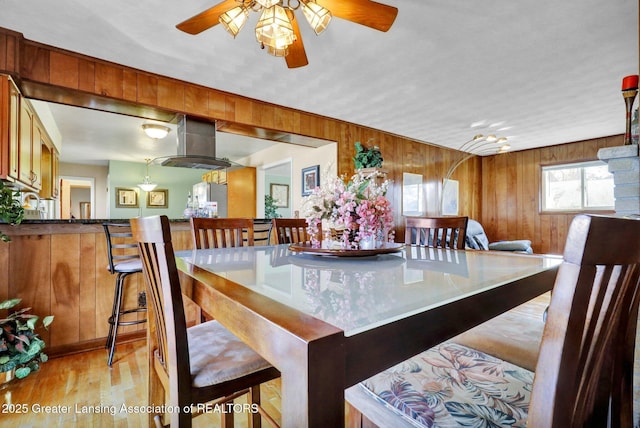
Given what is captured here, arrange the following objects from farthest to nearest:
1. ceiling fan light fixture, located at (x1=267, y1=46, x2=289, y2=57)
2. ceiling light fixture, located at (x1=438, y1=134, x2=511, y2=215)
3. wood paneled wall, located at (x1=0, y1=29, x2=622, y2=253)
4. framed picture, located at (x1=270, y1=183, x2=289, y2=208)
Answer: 1. framed picture, located at (x1=270, y1=183, x2=289, y2=208)
2. ceiling light fixture, located at (x1=438, y1=134, x2=511, y2=215)
3. wood paneled wall, located at (x1=0, y1=29, x2=622, y2=253)
4. ceiling fan light fixture, located at (x1=267, y1=46, x2=289, y2=57)

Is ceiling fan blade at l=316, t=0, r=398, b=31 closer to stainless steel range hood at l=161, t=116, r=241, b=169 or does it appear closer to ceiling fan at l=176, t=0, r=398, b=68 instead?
ceiling fan at l=176, t=0, r=398, b=68

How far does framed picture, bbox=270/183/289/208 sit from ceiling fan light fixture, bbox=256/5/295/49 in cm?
591

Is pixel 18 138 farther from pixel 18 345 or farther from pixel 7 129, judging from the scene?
pixel 18 345

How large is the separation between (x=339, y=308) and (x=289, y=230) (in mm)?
1688

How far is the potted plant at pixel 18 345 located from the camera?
1.78 metres

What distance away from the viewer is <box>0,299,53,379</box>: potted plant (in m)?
1.78

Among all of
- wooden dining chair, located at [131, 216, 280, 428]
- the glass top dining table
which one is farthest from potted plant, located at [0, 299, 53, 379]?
the glass top dining table


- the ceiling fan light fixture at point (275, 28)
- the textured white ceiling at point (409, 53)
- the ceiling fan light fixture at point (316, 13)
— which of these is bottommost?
the ceiling fan light fixture at point (275, 28)

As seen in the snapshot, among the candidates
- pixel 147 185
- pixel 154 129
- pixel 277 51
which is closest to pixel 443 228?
pixel 277 51

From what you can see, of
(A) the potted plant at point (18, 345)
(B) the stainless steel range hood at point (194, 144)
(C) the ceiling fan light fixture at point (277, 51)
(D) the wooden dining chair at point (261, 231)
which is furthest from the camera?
(D) the wooden dining chair at point (261, 231)

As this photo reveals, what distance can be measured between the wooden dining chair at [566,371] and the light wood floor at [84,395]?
37.5 inches

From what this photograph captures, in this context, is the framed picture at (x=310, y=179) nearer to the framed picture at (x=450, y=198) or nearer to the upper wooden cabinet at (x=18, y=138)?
the framed picture at (x=450, y=198)

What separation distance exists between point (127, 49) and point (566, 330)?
2.88 meters

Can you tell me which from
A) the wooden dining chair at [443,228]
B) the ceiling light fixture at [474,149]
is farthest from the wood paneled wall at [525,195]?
the wooden dining chair at [443,228]
